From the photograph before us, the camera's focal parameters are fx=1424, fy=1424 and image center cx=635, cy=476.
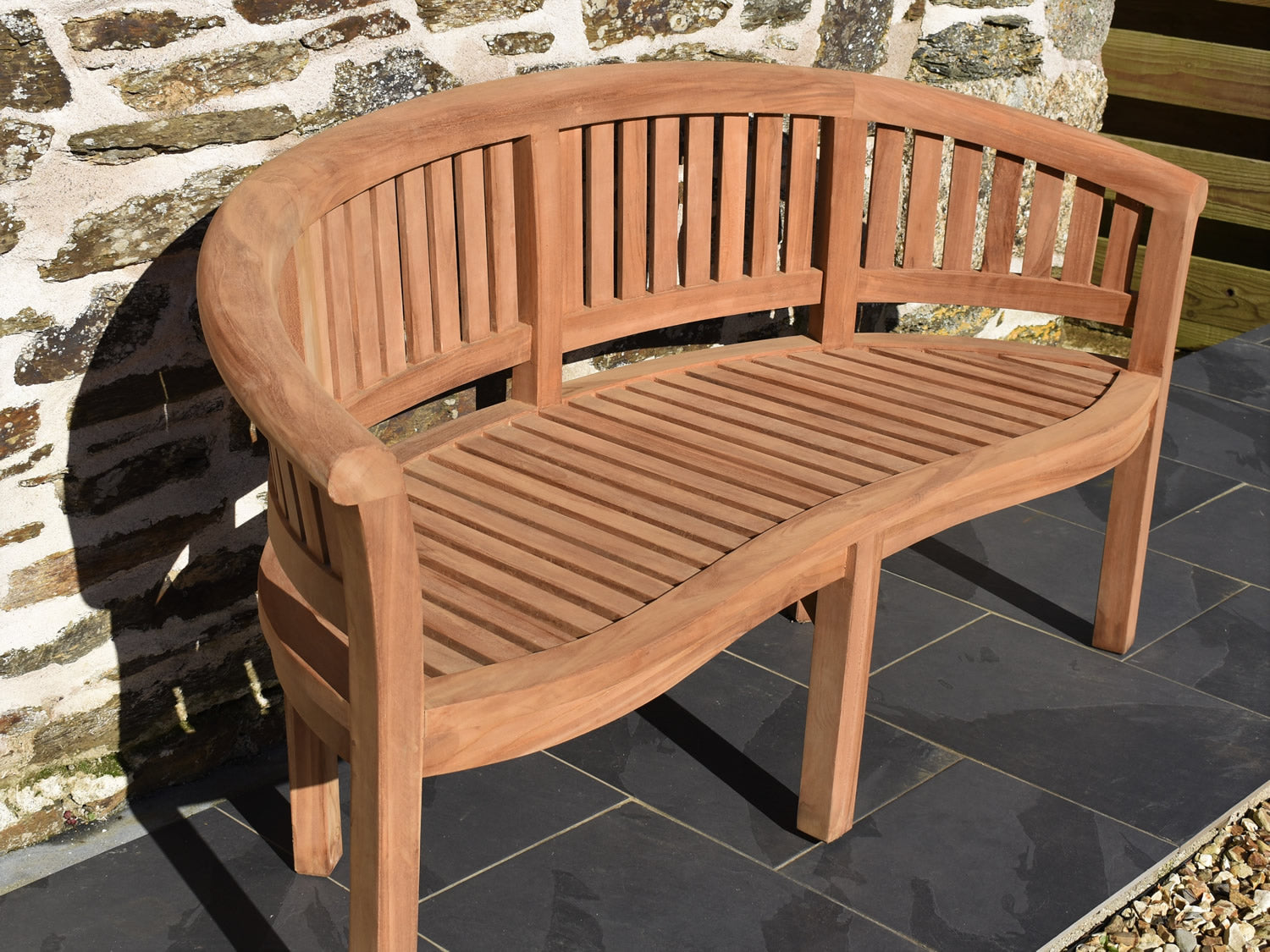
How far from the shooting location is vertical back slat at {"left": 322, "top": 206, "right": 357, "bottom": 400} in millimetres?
1922

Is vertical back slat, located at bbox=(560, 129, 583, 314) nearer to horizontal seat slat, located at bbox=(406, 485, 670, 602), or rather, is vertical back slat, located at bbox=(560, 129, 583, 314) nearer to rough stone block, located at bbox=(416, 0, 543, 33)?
rough stone block, located at bbox=(416, 0, 543, 33)

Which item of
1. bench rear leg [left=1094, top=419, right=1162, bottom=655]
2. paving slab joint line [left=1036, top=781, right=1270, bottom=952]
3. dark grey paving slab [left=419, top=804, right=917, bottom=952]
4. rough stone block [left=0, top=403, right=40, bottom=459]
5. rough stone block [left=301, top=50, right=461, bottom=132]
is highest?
rough stone block [left=301, top=50, right=461, bottom=132]

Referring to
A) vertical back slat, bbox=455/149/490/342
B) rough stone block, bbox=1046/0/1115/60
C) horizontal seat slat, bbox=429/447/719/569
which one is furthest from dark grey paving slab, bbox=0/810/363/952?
rough stone block, bbox=1046/0/1115/60

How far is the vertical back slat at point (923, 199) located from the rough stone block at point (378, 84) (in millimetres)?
896

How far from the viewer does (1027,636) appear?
2740 mm

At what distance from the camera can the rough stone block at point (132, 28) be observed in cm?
182

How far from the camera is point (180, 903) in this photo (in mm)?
2014

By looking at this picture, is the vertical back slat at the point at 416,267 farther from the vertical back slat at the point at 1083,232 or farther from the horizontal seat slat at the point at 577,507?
the vertical back slat at the point at 1083,232

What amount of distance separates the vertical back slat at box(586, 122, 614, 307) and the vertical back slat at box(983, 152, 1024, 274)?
0.73 m

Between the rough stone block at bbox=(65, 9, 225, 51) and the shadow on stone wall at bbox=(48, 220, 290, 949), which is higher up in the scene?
the rough stone block at bbox=(65, 9, 225, 51)

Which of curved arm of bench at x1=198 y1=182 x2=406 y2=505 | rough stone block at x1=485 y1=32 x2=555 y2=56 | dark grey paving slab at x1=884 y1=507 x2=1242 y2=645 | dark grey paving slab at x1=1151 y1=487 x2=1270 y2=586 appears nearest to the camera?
curved arm of bench at x1=198 y1=182 x2=406 y2=505

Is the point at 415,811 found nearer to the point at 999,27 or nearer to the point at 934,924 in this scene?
the point at 934,924

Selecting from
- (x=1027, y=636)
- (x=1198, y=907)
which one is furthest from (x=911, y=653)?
(x=1198, y=907)

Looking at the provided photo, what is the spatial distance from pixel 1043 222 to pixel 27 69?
5.70 ft
